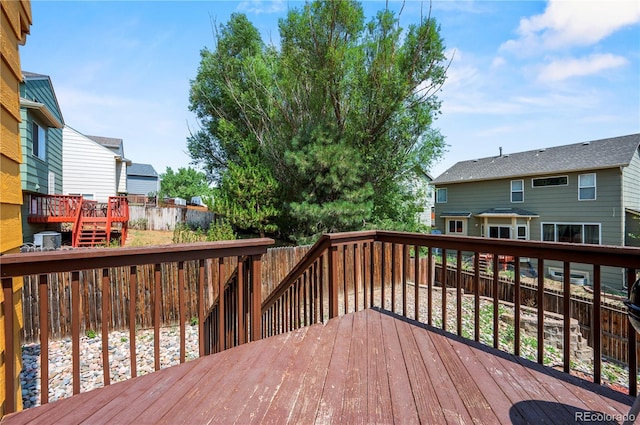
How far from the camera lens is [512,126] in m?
10.8

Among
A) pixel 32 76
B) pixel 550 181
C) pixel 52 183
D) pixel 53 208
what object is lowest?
pixel 53 208

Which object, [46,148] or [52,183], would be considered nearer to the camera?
[46,148]

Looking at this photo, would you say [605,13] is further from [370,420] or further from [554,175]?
[554,175]

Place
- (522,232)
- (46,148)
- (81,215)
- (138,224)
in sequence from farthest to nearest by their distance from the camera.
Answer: (138,224), (522,232), (81,215), (46,148)

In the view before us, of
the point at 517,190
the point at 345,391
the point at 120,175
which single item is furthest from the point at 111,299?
the point at 517,190

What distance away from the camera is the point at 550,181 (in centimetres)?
1195

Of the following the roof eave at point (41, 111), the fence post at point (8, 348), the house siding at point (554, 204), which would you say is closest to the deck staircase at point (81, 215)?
the roof eave at point (41, 111)

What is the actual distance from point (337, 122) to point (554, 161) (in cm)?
964

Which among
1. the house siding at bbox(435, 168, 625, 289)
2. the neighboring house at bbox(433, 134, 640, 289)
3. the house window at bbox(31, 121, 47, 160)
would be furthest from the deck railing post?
the house siding at bbox(435, 168, 625, 289)

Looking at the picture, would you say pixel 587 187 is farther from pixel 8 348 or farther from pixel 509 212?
pixel 8 348

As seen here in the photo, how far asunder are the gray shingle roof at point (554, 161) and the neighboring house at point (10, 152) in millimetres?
14528

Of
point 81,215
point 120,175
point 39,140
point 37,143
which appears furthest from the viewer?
point 120,175

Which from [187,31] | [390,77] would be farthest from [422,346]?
[390,77]

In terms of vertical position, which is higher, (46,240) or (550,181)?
(550,181)
